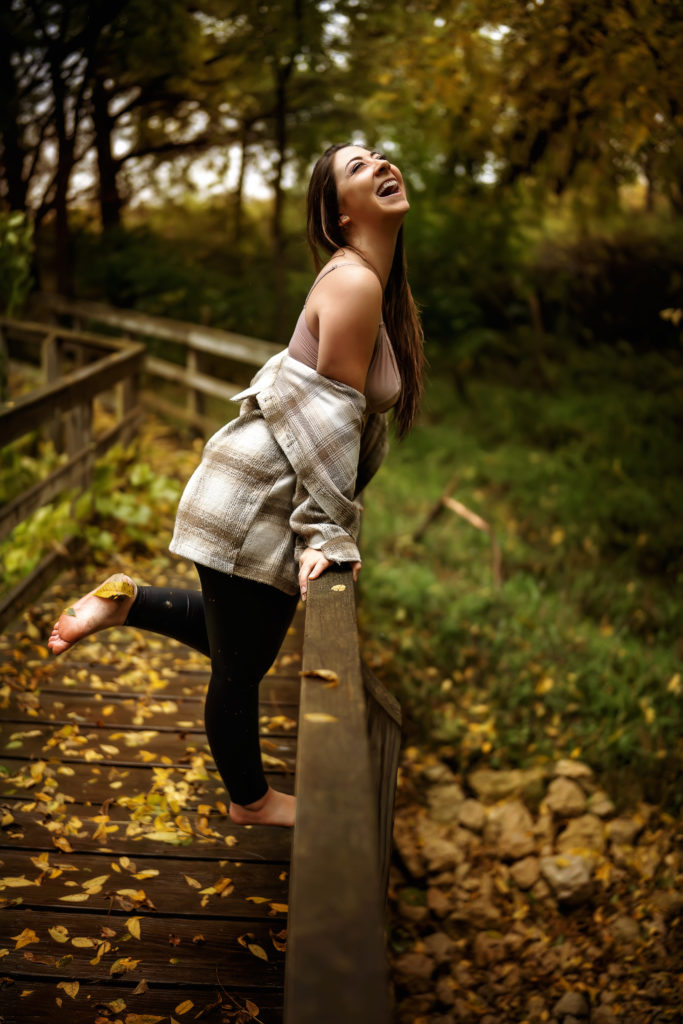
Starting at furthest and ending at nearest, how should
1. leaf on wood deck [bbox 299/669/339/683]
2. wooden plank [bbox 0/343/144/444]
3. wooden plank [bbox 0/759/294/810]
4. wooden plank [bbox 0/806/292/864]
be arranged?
wooden plank [bbox 0/343/144/444]
wooden plank [bbox 0/759/294/810]
wooden plank [bbox 0/806/292/864]
leaf on wood deck [bbox 299/669/339/683]

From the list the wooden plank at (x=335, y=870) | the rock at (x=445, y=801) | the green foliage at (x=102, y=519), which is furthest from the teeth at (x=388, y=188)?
the rock at (x=445, y=801)

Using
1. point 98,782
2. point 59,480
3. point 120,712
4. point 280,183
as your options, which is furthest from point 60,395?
point 280,183

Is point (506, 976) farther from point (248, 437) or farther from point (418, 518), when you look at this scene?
point (418, 518)

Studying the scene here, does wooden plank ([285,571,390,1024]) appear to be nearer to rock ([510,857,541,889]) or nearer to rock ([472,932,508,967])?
rock ([472,932,508,967])

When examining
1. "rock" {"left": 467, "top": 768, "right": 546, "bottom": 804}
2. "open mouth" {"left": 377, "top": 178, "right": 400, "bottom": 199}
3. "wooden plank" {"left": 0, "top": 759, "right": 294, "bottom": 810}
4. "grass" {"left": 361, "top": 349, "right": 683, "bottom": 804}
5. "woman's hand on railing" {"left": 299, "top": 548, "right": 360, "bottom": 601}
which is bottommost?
"grass" {"left": 361, "top": 349, "right": 683, "bottom": 804}

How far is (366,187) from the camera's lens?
6.24 feet

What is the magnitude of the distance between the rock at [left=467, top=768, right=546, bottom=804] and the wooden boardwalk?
141cm

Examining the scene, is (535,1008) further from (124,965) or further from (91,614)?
(91,614)

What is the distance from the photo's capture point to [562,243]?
11.3 m

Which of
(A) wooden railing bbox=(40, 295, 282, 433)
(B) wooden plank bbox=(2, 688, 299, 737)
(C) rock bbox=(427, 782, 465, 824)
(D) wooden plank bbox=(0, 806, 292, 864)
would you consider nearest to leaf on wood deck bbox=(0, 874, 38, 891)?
(D) wooden plank bbox=(0, 806, 292, 864)

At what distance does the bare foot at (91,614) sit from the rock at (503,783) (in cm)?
277

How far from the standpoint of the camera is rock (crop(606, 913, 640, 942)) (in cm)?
351

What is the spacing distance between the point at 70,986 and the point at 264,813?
618 mm

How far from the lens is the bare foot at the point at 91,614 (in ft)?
7.20
